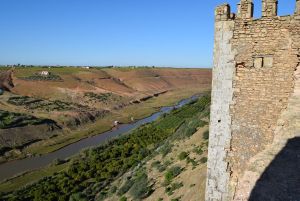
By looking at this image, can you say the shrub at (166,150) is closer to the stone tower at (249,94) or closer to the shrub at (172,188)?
the shrub at (172,188)

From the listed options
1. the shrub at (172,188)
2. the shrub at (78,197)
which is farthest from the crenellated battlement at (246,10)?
the shrub at (78,197)

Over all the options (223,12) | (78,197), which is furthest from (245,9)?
(78,197)

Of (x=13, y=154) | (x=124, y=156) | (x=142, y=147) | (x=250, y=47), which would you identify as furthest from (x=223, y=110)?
(x=13, y=154)

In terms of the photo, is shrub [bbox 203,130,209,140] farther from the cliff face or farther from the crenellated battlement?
the cliff face

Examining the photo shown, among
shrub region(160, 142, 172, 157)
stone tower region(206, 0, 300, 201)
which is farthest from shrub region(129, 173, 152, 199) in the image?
stone tower region(206, 0, 300, 201)

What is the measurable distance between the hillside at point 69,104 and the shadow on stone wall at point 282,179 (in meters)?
33.5

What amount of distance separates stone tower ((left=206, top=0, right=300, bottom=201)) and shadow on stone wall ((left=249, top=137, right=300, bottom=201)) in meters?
0.17

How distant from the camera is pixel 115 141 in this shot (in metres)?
36.8

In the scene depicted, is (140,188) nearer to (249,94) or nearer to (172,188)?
(172,188)

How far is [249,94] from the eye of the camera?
766 cm

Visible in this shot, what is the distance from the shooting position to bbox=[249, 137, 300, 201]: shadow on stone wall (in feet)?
19.9

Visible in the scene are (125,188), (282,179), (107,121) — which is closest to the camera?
(282,179)

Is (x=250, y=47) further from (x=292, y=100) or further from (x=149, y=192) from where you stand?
(x=149, y=192)

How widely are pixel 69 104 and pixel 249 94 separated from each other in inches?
2346
